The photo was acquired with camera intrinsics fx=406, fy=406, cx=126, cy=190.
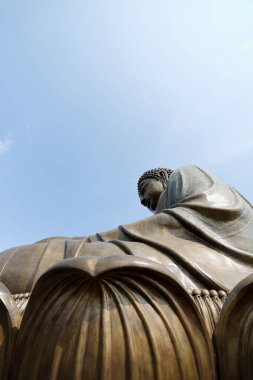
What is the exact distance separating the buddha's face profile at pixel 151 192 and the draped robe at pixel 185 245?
132 cm

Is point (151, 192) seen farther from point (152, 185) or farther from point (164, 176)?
point (164, 176)

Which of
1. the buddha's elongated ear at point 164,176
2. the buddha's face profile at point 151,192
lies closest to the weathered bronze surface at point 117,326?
the buddha's face profile at point 151,192

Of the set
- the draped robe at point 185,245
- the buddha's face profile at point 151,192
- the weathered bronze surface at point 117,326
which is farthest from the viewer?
the buddha's face profile at point 151,192

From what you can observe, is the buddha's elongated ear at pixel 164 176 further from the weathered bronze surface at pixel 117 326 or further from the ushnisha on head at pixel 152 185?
the weathered bronze surface at pixel 117 326

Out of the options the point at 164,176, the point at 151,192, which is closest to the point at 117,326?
the point at 151,192

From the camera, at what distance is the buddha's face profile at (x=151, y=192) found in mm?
5344

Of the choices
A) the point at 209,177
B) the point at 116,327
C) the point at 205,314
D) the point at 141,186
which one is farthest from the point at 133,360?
the point at 141,186

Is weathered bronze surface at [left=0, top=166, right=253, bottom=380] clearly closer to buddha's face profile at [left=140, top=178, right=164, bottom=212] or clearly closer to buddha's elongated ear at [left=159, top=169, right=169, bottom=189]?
buddha's face profile at [left=140, top=178, right=164, bottom=212]

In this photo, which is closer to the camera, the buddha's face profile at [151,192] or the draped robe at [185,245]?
the draped robe at [185,245]

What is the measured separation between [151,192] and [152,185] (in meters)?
0.10

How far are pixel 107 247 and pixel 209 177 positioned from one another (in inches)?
71.3

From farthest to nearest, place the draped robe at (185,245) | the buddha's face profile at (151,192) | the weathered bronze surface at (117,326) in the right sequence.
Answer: the buddha's face profile at (151,192) < the draped robe at (185,245) < the weathered bronze surface at (117,326)

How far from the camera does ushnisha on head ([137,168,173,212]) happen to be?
17.6ft

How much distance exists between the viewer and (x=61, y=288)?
4.99ft
